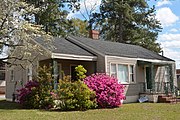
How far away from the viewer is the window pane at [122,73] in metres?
19.3

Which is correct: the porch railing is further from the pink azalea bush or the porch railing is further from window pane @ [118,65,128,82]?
A: the pink azalea bush

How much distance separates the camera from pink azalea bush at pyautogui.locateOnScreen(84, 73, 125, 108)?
1482 centimetres

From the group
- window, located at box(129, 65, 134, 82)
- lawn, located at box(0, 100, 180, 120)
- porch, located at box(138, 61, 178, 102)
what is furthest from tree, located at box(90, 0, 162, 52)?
lawn, located at box(0, 100, 180, 120)

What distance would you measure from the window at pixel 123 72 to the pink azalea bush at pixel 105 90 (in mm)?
3221

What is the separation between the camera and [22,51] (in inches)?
631

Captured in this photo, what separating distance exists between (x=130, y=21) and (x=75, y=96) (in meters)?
30.4

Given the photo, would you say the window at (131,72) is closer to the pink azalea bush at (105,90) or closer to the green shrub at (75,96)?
the pink azalea bush at (105,90)

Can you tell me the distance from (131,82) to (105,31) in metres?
27.2

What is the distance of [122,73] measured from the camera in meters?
19.5

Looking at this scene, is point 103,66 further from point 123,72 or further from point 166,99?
point 166,99

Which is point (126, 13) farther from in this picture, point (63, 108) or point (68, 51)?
A: point (63, 108)

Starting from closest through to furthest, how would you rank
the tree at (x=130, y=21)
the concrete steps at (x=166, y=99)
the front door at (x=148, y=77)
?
the concrete steps at (x=166, y=99) → the front door at (x=148, y=77) → the tree at (x=130, y=21)

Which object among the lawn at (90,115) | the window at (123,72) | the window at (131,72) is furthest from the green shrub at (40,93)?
the window at (131,72)

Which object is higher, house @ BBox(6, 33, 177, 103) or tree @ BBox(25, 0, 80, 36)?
tree @ BBox(25, 0, 80, 36)
